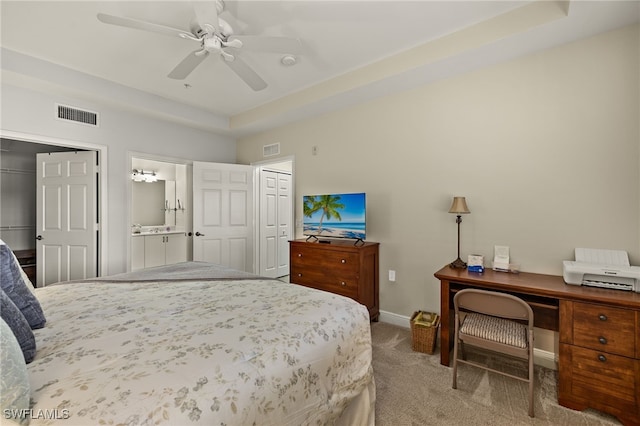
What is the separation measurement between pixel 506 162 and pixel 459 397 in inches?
77.7

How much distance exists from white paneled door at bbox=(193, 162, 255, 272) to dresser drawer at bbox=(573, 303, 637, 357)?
4107 mm

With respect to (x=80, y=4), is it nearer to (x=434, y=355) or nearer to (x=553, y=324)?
(x=434, y=355)

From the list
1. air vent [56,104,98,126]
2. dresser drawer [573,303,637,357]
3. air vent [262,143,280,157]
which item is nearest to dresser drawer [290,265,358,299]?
dresser drawer [573,303,637,357]

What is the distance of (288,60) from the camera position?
2.87m

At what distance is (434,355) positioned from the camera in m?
2.52

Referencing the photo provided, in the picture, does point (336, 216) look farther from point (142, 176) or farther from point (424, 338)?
point (142, 176)

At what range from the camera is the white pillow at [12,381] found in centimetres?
73

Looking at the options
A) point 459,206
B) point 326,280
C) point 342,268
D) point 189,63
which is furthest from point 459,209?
point 189,63

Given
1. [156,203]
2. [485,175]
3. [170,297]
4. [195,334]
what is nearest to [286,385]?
[195,334]

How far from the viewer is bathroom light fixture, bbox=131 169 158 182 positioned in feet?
17.2

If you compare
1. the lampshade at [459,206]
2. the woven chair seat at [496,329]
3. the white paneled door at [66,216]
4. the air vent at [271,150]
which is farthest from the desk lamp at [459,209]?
the white paneled door at [66,216]

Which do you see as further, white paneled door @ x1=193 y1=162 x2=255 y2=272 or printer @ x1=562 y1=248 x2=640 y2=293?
white paneled door @ x1=193 y1=162 x2=255 y2=272

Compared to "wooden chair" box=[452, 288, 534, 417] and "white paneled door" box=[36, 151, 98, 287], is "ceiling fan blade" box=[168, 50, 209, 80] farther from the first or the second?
"wooden chair" box=[452, 288, 534, 417]

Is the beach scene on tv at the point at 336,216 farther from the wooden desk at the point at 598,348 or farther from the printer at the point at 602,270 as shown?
the printer at the point at 602,270
